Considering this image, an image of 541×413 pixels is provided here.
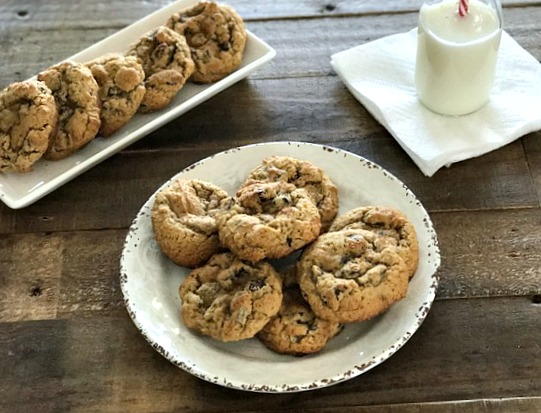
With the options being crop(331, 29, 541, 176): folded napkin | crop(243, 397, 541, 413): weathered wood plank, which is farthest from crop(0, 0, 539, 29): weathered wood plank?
crop(243, 397, 541, 413): weathered wood plank

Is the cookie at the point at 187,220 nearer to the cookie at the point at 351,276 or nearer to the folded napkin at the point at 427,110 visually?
the cookie at the point at 351,276

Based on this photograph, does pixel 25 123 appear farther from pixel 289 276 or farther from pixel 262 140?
pixel 289 276

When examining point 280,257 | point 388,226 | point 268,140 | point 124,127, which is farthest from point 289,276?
point 124,127

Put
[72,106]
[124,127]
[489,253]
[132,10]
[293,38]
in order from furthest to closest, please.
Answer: [132,10]
[293,38]
[124,127]
[72,106]
[489,253]

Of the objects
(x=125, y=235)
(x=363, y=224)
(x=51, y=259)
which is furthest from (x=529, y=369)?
(x=51, y=259)

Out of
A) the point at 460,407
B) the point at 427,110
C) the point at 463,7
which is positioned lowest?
the point at 460,407

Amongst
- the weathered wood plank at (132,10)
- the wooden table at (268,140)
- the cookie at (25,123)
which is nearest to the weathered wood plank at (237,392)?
the wooden table at (268,140)

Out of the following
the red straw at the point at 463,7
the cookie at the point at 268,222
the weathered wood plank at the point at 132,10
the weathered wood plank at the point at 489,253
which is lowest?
the weathered wood plank at the point at 489,253

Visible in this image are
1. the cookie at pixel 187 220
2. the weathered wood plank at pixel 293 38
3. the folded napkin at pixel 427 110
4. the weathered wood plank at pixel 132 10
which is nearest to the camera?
the cookie at pixel 187 220
